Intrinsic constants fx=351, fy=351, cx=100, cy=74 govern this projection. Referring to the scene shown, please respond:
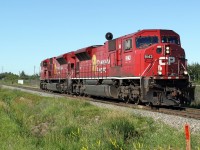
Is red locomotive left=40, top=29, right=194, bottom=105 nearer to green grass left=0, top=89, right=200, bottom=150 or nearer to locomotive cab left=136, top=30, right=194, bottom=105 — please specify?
locomotive cab left=136, top=30, right=194, bottom=105

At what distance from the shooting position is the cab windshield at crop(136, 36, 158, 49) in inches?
676

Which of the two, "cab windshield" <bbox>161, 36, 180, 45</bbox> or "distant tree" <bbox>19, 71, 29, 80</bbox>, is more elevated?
"distant tree" <bbox>19, 71, 29, 80</bbox>

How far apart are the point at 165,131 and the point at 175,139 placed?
1.09 m

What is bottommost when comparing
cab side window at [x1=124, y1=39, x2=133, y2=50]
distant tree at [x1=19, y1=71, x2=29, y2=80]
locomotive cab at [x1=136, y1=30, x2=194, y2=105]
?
locomotive cab at [x1=136, y1=30, x2=194, y2=105]

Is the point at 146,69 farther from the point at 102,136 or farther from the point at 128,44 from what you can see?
the point at 102,136

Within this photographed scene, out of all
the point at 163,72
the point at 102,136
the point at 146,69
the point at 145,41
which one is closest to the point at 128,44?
the point at 145,41

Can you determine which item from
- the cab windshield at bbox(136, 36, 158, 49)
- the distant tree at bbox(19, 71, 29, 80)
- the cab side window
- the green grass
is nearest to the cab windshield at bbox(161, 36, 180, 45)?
the cab windshield at bbox(136, 36, 158, 49)

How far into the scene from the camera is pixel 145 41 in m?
17.3

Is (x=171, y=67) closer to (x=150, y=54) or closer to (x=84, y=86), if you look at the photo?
(x=150, y=54)

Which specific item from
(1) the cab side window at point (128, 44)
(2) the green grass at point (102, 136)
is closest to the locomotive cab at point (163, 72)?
(1) the cab side window at point (128, 44)

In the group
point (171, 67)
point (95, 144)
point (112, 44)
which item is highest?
point (112, 44)

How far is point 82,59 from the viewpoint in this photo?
87.6 feet

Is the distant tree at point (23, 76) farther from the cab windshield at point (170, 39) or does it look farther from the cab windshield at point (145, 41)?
the cab windshield at point (170, 39)

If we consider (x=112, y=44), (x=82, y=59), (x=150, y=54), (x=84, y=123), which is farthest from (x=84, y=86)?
(x=84, y=123)
